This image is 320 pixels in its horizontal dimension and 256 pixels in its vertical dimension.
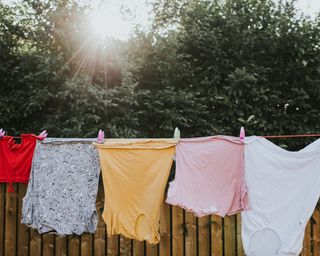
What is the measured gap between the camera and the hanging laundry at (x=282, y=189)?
120 inches

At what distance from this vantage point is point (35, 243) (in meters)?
A: 3.64

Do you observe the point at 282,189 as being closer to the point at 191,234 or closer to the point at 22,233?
the point at 191,234

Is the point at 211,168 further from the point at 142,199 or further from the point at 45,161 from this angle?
the point at 45,161

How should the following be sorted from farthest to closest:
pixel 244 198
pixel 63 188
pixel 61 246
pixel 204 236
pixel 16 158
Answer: pixel 61 246 < pixel 204 236 < pixel 16 158 < pixel 63 188 < pixel 244 198

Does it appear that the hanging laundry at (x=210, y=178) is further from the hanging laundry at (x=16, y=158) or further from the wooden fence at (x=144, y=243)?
the hanging laundry at (x=16, y=158)

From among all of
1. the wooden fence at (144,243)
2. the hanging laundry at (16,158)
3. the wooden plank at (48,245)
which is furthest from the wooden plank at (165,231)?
the hanging laundry at (16,158)

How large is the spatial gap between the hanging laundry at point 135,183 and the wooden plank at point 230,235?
0.76 metres

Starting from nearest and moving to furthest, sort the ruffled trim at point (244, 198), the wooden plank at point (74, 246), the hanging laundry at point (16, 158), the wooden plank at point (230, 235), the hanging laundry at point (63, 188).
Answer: the ruffled trim at point (244, 198) < the hanging laundry at point (63, 188) < the hanging laundry at point (16, 158) < the wooden plank at point (230, 235) < the wooden plank at point (74, 246)

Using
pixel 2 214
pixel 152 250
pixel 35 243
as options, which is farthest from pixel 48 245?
pixel 152 250

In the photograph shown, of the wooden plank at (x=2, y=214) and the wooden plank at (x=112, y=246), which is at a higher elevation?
the wooden plank at (x=2, y=214)

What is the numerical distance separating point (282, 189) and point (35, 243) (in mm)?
2458

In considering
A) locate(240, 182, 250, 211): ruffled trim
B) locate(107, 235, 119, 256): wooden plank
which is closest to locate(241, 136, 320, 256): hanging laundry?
locate(240, 182, 250, 211): ruffled trim

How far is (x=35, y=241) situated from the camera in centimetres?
364

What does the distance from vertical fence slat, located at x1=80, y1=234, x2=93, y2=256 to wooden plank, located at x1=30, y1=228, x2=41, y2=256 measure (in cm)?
45
